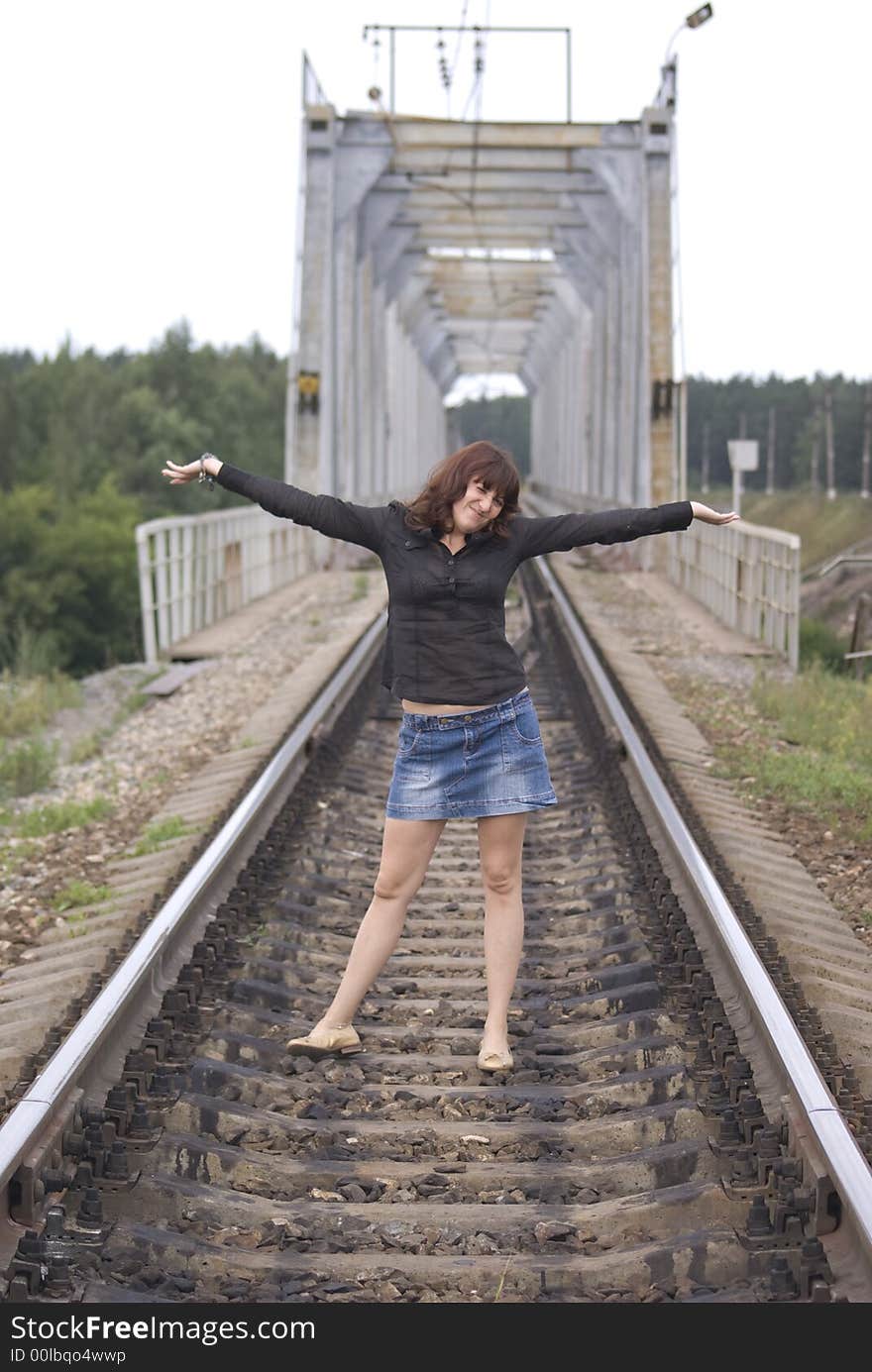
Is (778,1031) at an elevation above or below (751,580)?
below

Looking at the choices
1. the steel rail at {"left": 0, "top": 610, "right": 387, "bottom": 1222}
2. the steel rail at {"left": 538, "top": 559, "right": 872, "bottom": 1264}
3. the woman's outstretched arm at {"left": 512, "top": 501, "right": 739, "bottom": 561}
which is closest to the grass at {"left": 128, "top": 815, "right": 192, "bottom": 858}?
the steel rail at {"left": 0, "top": 610, "right": 387, "bottom": 1222}

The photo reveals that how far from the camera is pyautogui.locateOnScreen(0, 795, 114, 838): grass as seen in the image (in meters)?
7.90

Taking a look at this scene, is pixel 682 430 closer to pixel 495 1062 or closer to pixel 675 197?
pixel 675 197

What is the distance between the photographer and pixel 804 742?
9930 mm

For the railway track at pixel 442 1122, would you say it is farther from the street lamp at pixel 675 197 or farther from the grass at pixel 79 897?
the street lamp at pixel 675 197

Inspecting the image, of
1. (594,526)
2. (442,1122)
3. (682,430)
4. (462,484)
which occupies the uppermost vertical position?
(682,430)

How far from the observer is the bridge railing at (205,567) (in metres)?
14.3

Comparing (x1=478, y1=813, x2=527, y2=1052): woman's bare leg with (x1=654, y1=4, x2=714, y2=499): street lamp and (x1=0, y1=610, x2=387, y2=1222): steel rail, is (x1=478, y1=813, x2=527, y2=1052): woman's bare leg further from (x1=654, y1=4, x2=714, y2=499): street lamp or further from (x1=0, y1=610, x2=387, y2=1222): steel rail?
(x1=654, y1=4, x2=714, y2=499): street lamp

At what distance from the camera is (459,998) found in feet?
16.9

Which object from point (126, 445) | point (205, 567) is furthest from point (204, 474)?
point (126, 445)

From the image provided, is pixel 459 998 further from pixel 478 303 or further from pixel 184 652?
pixel 478 303

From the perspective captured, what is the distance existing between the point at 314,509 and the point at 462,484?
0.47 metres

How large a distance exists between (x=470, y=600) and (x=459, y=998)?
4.57 feet
